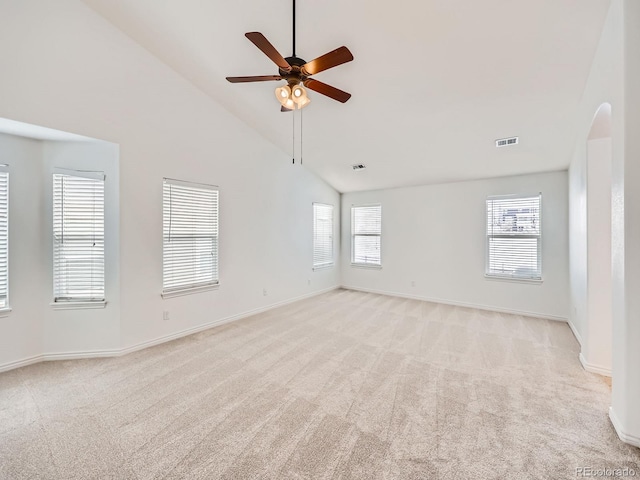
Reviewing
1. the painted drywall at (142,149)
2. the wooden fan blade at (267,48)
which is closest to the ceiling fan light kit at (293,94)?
the wooden fan blade at (267,48)

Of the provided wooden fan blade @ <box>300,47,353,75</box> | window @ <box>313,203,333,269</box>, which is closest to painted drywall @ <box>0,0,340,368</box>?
window @ <box>313,203,333,269</box>

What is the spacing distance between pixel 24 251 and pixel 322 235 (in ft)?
15.6

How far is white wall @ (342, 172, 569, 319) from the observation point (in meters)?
4.42

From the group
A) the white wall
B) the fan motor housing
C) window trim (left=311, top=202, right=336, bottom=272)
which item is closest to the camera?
the fan motor housing

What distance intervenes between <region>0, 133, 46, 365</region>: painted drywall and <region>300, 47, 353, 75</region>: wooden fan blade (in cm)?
315

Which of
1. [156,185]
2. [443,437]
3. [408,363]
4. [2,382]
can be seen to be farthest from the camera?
[156,185]

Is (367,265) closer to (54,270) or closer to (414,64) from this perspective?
(414,64)

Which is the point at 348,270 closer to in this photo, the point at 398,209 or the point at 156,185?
the point at 398,209

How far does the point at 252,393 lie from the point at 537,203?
5211 millimetres

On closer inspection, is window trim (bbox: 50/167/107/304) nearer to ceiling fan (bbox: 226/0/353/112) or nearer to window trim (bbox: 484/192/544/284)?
ceiling fan (bbox: 226/0/353/112)

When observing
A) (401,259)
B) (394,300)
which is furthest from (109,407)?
(401,259)

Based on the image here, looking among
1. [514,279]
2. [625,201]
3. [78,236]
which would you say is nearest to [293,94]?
[625,201]

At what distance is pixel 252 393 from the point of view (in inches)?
→ 94.7

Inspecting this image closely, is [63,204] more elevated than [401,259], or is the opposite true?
[63,204]
